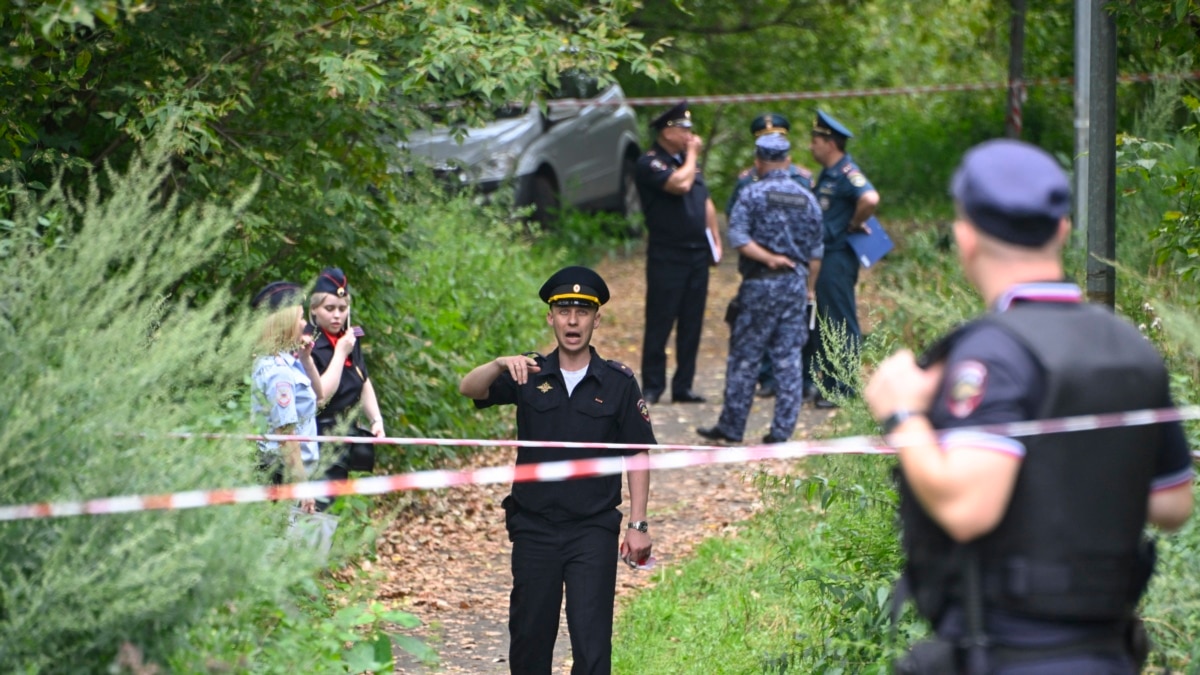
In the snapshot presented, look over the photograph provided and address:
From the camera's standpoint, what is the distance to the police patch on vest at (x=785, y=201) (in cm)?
978

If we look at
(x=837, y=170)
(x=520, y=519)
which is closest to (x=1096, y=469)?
(x=520, y=519)

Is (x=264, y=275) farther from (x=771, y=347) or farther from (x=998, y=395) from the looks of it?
(x=998, y=395)

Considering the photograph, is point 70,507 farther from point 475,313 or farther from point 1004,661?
point 475,313

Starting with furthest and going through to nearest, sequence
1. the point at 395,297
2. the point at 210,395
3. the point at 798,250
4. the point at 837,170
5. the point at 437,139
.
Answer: the point at 437,139 → the point at 837,170 → the point at 798,250 → the point at 395,297 → the point at 210,395

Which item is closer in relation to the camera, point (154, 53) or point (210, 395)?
point (210, 395)

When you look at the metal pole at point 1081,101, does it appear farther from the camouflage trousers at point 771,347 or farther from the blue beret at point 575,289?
the blue beret at point 575,289

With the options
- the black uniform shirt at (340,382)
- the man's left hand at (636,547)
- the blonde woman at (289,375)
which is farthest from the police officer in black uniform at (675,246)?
the man's left hand at (636,547)

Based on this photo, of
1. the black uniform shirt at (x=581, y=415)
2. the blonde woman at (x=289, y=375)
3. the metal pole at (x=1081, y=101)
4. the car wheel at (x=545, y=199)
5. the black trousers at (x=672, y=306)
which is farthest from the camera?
the car wheel at (x=545, y=199)

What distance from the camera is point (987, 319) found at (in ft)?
9.32

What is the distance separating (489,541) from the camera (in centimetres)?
846

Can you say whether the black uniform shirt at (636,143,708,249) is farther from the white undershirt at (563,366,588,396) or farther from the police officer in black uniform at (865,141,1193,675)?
the police officer in black uniform at (865,141,1193,675)

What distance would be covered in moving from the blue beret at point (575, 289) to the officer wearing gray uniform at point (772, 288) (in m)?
4.21

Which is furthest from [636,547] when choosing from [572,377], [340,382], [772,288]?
[772,288]

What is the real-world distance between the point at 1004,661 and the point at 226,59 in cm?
531
